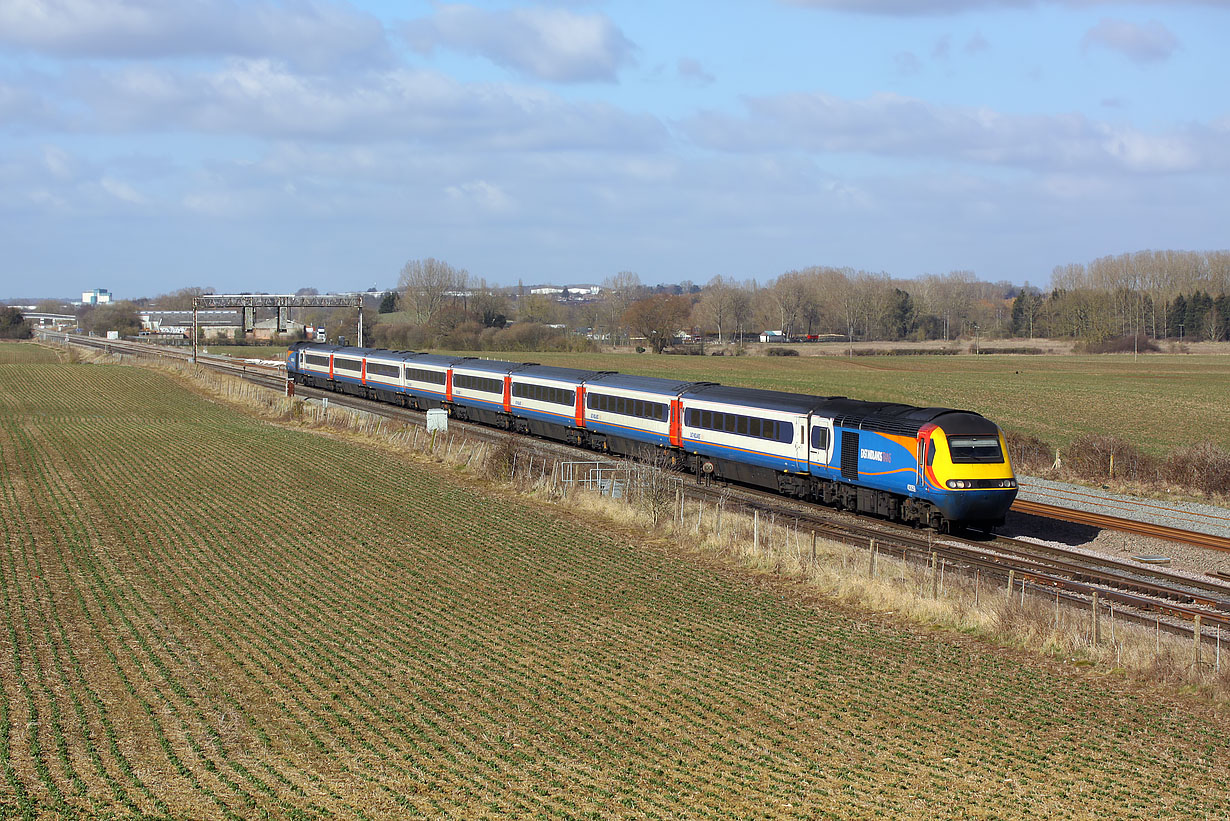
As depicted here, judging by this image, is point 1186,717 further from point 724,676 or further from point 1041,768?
point 724,676

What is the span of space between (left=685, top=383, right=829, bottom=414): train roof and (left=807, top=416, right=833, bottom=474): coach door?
0.64 meters

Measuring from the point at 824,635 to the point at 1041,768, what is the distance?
6.74 metres

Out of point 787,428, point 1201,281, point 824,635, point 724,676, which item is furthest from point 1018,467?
point 1201,281

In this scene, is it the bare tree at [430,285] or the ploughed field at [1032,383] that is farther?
the bare tree at [430,285]

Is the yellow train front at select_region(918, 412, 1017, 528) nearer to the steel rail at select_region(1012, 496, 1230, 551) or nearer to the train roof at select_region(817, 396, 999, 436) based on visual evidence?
the train roof at select_region(817, 396, 999, 436)

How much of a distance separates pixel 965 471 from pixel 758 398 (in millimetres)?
9107

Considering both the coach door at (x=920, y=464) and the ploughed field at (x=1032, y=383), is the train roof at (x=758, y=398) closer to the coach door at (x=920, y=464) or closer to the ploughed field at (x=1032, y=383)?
the coach door at (x=920, y=464)

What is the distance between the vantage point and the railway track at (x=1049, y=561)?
2117cm

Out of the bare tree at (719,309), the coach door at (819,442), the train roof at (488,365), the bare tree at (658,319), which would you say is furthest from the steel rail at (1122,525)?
the bare tree at (719,309)

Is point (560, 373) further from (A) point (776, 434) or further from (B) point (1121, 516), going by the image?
(B) point (1121, 516)

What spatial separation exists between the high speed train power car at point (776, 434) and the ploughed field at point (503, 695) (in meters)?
5.43

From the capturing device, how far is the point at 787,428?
1258 inches

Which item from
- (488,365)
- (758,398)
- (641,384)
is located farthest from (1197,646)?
(488,365)

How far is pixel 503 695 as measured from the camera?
54.9 feet
